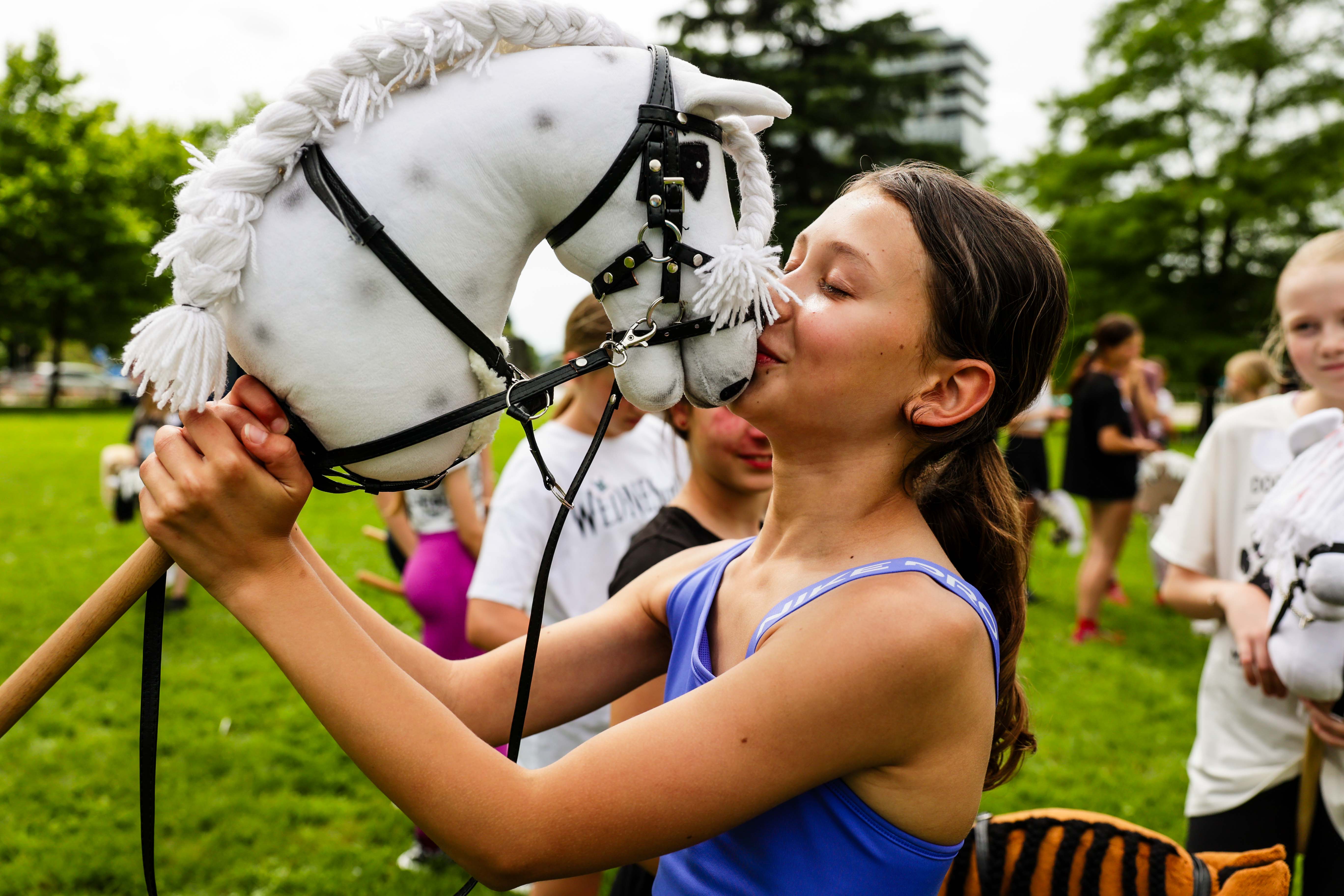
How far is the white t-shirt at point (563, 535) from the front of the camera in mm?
2920

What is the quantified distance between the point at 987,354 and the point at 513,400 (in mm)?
777

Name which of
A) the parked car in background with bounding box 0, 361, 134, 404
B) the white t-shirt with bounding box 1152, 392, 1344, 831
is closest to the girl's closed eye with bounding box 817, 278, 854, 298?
the white t-shirt with bounding box 1152, 392, 1344, 831

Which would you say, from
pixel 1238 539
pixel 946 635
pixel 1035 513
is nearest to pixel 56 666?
pixel 946 635

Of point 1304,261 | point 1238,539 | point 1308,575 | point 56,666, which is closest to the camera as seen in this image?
point 56,666

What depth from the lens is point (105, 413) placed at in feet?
93.2

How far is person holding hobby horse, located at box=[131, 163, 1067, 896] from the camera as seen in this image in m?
1.08

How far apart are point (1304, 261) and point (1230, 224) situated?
21.0 metres

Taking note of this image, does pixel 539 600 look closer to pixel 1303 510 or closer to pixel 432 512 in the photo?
pixel 1303 510

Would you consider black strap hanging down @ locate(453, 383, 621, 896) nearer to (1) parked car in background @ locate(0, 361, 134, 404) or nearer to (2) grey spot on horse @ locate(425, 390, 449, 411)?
(2) grey spot on horse @ locate(425, 390, 449, 411)

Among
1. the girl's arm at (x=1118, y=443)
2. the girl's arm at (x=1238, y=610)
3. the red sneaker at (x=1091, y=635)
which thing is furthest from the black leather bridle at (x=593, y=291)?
the red sneaker at (x=1091, y=635)

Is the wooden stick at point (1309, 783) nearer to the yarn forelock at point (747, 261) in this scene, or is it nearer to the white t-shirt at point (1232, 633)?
the white t-shirt at point (1232, 633)

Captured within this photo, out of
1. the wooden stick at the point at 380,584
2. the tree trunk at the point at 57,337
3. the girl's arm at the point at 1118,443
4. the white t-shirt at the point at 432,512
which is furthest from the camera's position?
the tree trunk at the point at 57,337

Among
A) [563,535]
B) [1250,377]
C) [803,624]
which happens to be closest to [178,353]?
[803,624]

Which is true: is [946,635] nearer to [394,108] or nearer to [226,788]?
[394,108]
